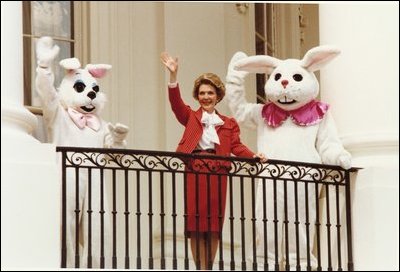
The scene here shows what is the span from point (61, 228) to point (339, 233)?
2.28 metres

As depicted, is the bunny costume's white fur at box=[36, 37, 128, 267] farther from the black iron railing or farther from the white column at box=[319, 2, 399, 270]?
the white column at box=[319, 2, 399, 270]

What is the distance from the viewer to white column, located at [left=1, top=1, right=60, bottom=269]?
48.6 feet

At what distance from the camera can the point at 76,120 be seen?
16.1 meters

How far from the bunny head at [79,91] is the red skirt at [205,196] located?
0.94 meters

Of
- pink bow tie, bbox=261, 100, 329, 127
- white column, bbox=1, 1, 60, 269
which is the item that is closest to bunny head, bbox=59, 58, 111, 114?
white column, bbox=1, 1, 60, 269

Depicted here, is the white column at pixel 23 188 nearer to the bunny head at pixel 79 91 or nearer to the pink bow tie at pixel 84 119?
the pink bow tie at pixel 84 119

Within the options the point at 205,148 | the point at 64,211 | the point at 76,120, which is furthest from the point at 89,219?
the point at 205,148

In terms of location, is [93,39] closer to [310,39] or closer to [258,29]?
[258,29]

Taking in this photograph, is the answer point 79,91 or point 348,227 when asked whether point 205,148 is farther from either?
point 348,227

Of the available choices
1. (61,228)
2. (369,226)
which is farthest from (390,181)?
(61,228)

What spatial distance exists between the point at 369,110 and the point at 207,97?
4.24 feet

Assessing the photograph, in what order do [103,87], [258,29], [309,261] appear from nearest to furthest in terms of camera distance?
1. [309,261]
2. [103,87]
3. [258,29]

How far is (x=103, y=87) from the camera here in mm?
18984

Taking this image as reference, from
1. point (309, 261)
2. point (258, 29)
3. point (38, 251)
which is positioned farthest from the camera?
point (258, 29)
